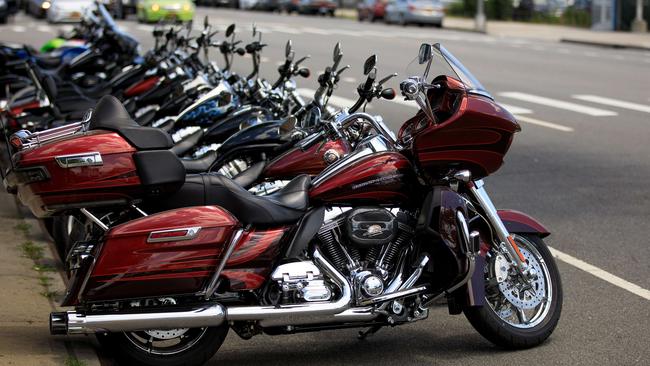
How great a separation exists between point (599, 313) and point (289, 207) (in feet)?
7.48

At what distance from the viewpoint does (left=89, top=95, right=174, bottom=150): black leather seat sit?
5680mm

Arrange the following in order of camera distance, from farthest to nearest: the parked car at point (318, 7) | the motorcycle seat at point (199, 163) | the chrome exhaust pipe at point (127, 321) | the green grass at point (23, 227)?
the parked car at point (318, 7) → the green grass at point (23, 227) → the motorcycle seat at point (199, 163) → the chrome exhaust pipe at point (127, 321)

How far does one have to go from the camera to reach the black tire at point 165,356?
5711 millimetres

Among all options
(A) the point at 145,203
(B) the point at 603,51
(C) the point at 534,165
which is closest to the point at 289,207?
(A) the point at 145,203

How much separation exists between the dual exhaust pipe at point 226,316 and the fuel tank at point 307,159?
1357mm

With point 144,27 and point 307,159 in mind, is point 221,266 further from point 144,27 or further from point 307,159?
point 144,27

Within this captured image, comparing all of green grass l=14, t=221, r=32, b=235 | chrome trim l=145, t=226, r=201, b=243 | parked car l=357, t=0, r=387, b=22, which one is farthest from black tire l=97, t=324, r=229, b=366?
parked car l=357, t=0, r=387, b=22

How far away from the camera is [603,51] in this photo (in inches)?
1273

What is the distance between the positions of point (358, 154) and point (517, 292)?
1131mm

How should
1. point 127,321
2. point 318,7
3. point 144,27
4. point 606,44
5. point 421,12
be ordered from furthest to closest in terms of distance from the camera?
point 318,7
point 421,12
point 144,27
point 606,44
point 127,321

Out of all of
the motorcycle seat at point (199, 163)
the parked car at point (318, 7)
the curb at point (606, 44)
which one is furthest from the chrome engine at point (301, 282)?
the parked car at point (318, 7)

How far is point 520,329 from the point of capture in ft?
20.5

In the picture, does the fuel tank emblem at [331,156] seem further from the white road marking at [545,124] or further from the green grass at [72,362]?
the white road marking at [545,124]

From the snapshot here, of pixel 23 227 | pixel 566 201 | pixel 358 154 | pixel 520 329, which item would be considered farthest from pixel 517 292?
pixel 23 227
